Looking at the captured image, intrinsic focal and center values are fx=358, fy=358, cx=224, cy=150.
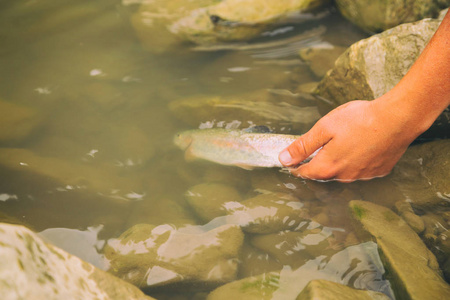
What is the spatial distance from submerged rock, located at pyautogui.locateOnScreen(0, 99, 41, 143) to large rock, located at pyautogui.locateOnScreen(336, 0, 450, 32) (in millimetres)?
4048

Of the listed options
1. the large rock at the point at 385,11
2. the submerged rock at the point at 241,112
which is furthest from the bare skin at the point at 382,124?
the large rock at the point at 385,11

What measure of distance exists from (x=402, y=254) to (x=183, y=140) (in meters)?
2.21

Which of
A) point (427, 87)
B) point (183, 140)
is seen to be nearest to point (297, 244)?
point (427, 87)

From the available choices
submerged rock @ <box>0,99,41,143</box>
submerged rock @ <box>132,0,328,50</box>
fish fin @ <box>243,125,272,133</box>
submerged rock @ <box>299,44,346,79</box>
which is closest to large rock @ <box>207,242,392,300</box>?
fish fin @ <box>243,125,272,133</box>

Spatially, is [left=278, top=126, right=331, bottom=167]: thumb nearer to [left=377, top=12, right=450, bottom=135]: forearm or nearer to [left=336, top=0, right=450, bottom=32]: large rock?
[left=377, top=12, right=450, bottom=135]: forearm

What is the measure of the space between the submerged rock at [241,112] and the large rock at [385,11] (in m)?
1.54

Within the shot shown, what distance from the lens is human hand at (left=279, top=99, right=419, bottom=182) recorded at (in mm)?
2637

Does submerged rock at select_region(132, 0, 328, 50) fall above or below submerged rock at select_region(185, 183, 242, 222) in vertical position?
above

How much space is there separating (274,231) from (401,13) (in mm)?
3088

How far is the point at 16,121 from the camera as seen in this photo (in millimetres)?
3633

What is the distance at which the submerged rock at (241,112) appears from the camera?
12.5ft

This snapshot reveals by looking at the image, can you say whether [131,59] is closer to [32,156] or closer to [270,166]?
[32,156]

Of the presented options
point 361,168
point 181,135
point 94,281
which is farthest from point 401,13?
point 94,281

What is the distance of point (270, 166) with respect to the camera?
10.9ft
